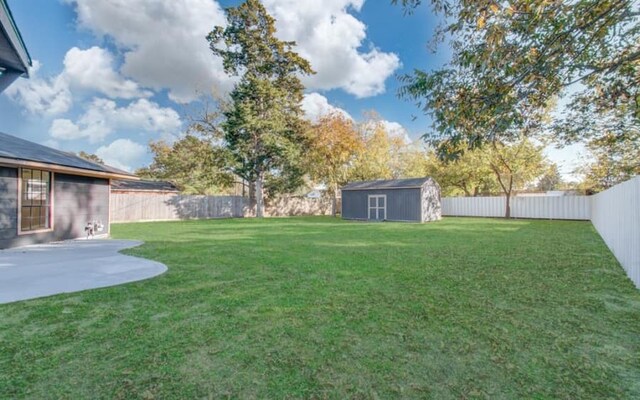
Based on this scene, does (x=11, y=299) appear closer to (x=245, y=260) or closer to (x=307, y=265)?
(x=245, y=260)

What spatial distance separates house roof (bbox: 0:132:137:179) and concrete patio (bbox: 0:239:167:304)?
1796mm

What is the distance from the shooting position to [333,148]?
21.0m

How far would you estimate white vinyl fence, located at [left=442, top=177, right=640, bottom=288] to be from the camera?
4141mm

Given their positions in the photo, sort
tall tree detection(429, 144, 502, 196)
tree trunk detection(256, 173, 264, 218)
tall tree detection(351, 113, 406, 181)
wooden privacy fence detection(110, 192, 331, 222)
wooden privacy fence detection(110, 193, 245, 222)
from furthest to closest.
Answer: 1. tall tree detection(351, 113, 406, 181)
2. tree trunk detection(256, 173, 264, 218)
3. tall tree detection(429, 144, 502, 196)
4. wooden privacy fence detection(110, 192, 331, 222)
5. wooden privacy fence detection(110, 193, 245, 222)

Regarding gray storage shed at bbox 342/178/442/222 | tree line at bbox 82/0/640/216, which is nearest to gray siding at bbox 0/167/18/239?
tree line at bbox 82/0/640/216

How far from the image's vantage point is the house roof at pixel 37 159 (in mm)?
6250

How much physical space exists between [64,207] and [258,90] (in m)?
12.6

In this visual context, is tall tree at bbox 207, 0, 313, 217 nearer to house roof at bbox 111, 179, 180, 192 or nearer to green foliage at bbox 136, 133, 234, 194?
green foliage at bbox 136, 133, 234, 194

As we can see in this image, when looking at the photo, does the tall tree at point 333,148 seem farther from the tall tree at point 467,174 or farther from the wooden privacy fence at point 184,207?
the tall tree at point 467,174

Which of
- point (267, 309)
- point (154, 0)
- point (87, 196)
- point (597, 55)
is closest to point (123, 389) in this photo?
point (267, 309)

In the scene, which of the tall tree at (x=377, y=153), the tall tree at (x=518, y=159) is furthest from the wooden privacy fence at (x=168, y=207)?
the tall tree at (x=518, y=159)

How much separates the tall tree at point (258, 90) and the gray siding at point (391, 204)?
14.5 feet

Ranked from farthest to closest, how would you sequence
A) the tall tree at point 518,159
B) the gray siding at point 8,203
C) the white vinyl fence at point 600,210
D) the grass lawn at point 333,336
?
1. the tall tree at point 518,159
2. the gray siding at point 8,203
3. the white vinyl fence at point 600,210
4. the grass lawn at point 333,336

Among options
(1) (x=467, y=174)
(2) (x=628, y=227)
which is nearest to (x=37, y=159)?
(2) (x=628, y=227)
